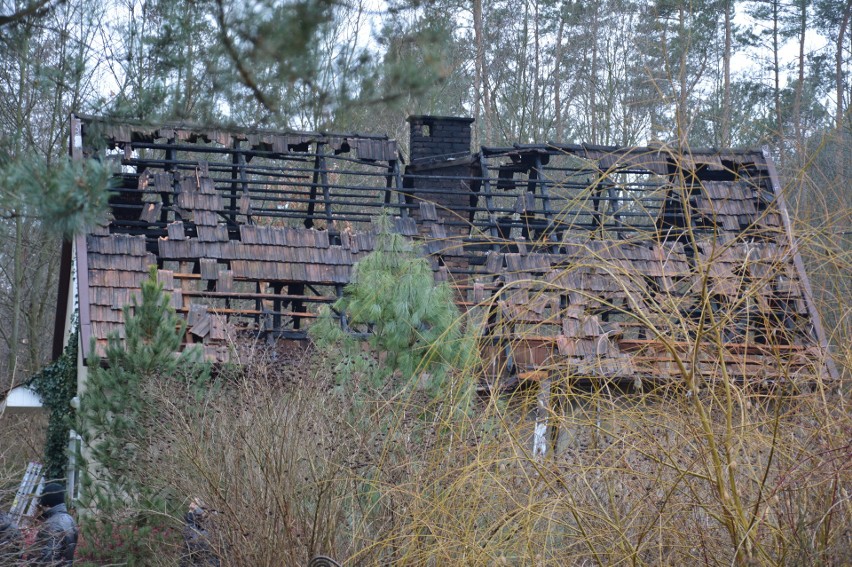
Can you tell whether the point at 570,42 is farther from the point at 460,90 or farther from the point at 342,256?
the point at 342,256

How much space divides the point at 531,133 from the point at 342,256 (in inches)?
513

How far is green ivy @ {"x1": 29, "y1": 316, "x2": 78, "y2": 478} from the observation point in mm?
13477

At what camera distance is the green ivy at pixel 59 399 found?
13.5 meters

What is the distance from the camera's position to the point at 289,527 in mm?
6473

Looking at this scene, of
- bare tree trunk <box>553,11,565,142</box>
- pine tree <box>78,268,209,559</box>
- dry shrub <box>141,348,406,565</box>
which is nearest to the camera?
dry shrub <box>141,348,406,565</box>

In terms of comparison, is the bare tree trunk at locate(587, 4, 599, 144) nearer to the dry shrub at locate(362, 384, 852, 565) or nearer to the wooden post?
the wooden post

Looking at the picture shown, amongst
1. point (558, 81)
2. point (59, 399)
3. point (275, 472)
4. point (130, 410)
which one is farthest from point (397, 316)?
point (558, 81)

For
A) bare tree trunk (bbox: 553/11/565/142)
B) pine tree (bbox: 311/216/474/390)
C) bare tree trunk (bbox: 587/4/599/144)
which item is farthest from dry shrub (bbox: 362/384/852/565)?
bare tree trunk (bbox: 553/11/565/142)

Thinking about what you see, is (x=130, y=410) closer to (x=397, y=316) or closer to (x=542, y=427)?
(x=397, y=316)

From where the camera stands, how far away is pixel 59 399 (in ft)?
45.4

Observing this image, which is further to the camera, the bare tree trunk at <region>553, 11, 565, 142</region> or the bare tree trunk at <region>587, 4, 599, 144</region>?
the bare tree trunk at <region>553, 11, 565, 142</region>

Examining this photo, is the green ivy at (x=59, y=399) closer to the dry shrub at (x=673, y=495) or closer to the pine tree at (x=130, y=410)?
the pine tree at (x=130, y=410)

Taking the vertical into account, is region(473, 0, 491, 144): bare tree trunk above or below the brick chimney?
above

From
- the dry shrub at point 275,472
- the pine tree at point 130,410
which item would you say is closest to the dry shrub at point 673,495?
the dry shrub at point 275,472
